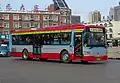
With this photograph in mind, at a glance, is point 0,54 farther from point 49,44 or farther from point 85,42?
point 85,42

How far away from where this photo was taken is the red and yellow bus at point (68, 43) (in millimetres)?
24875

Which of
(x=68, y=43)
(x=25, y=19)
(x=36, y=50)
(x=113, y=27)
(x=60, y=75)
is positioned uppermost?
(x=25, y=19)

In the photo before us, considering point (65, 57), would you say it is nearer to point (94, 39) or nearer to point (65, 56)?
point (65, 56)

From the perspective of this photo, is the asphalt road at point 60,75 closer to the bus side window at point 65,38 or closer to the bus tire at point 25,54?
the bus side window at point 65,38

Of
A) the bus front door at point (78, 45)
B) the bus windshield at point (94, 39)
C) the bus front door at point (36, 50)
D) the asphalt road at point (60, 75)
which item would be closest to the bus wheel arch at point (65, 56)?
the bus front door at point (78, 45)

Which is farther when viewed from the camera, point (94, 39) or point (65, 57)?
point (65, 57)

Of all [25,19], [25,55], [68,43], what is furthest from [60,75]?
[25,19]

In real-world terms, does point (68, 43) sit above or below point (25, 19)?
below

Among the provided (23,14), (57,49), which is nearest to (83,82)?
(57,49)

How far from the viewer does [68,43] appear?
2594cm

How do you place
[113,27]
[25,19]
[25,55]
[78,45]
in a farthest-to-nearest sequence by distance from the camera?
1. [113,27]
2. [25,19]
3. [25,55]
4. [78,45]

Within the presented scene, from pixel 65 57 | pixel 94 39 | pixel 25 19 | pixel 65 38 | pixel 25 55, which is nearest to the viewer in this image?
pixel 94 39

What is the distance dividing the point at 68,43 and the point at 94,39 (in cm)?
208

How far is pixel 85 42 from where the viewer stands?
24.8 m
